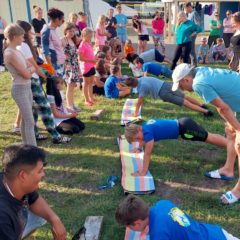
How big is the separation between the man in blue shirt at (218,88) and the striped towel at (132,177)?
0.84 metres

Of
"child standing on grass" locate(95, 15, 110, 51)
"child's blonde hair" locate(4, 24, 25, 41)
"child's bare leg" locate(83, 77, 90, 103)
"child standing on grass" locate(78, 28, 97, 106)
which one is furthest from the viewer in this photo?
"child standing on grass" locate(95, 15, 110, 51)

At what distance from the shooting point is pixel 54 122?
213 inches

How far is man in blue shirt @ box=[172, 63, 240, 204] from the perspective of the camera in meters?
3.42

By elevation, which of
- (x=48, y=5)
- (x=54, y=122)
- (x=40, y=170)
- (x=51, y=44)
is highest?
(x=48, y=5)

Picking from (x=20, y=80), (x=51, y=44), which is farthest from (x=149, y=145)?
(x=51, y=44)

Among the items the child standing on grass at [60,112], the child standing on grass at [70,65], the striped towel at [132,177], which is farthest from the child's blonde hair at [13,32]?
the child standing on grass at [70,65]

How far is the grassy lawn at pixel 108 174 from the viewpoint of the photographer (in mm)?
3531

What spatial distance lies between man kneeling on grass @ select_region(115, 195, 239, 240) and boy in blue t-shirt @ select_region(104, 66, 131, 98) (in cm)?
500

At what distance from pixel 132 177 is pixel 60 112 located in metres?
2.03

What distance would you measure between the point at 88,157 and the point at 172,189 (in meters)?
1.38

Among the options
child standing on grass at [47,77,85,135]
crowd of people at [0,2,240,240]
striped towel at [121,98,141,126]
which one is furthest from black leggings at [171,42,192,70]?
child standing on grass at [47,77,85,135]

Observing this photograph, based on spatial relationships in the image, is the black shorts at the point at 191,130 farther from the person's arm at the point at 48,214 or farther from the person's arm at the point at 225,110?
the person's arm at the point at 48,214

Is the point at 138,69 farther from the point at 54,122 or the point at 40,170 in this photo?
the point at 40,170

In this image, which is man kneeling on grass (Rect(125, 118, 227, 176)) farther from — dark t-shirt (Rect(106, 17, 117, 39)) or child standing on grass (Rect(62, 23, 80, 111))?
dark t-shirt (Rect(106, 17, 117, 39))
